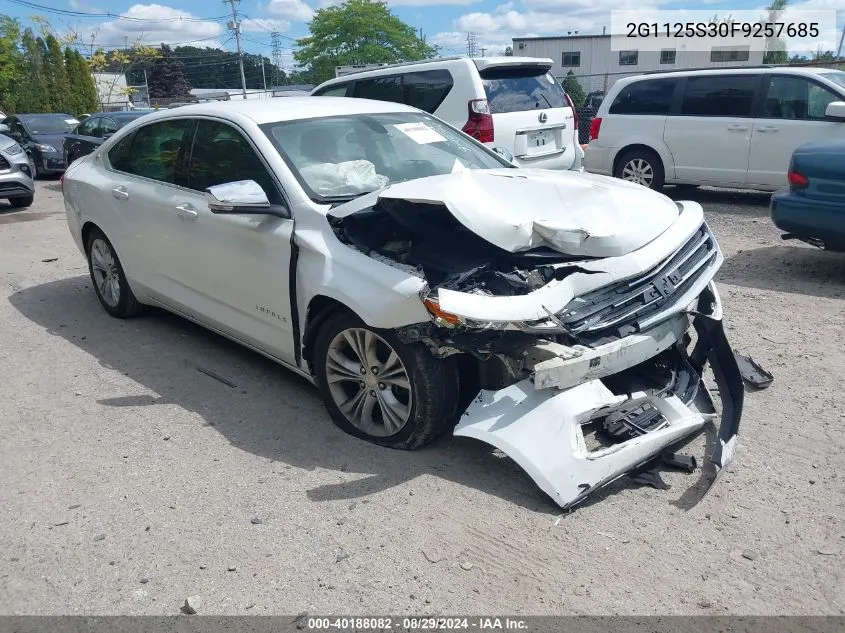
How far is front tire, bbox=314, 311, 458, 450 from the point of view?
3.52 m

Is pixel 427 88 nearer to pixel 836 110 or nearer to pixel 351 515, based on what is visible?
pixel 836 110

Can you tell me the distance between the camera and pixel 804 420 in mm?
3955

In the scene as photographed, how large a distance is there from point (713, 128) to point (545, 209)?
24.4 feet

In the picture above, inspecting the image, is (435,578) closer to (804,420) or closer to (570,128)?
(804,420)

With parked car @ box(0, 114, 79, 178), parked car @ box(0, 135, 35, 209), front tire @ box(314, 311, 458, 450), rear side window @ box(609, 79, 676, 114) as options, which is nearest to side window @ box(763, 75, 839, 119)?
rear side window @ box(609, 79, 676, 114)

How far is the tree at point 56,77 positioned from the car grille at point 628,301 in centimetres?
3725

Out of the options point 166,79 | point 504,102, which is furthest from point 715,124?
point 166,79

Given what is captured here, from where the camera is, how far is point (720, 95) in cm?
990

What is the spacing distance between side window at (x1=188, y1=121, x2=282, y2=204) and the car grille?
1.84m

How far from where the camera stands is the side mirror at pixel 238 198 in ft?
12.8

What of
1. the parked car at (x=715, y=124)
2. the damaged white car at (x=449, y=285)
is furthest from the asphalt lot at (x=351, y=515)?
the parked car at (x=715, y=124)

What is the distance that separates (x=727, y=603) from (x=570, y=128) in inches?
293

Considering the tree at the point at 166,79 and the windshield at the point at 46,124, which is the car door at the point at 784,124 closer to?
the windshield at the point at 46,124

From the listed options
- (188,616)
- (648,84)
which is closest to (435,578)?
(188,616)
